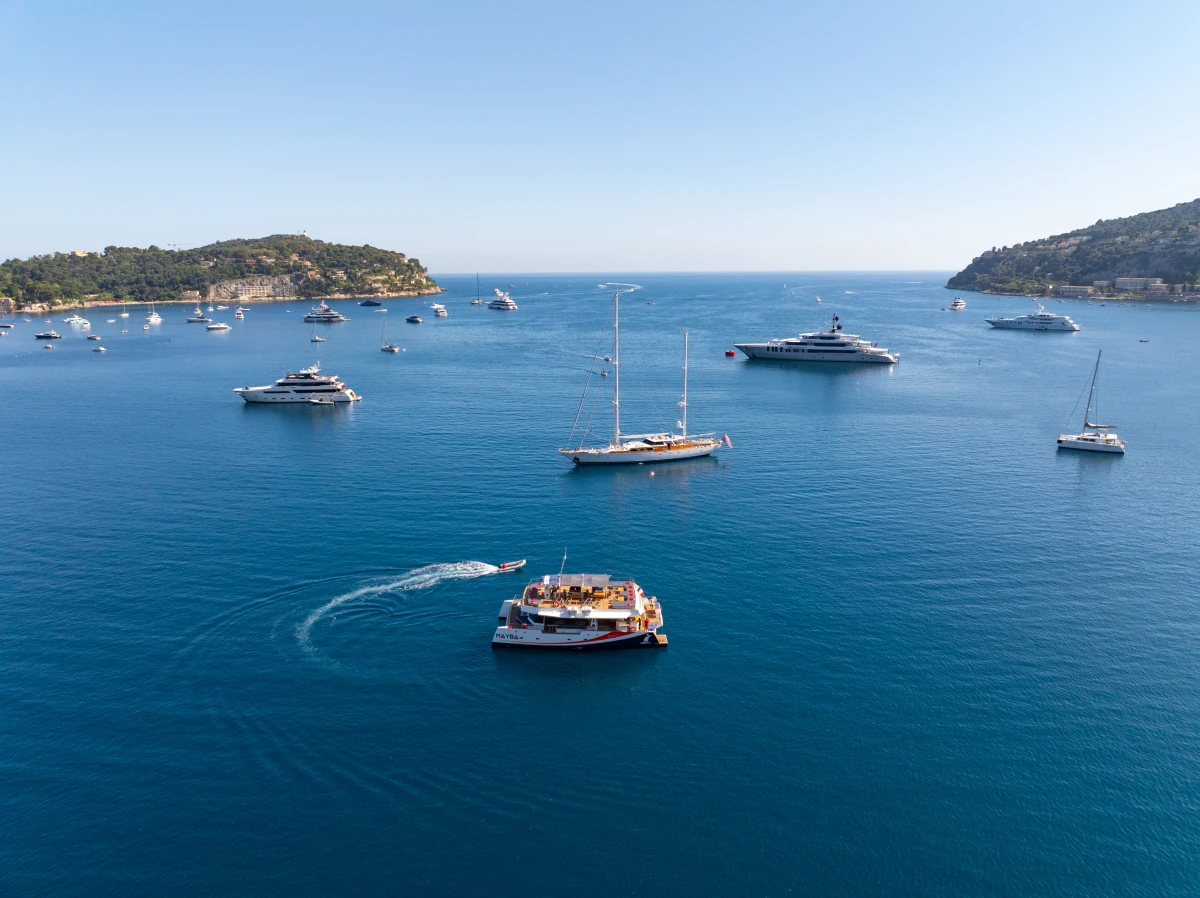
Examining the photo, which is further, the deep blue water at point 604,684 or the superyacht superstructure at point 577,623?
the superyacht superstructure at point 577,623

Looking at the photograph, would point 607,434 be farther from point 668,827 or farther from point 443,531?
point 668,827

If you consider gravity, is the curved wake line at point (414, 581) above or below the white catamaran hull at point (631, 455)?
below

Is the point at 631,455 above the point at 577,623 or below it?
above

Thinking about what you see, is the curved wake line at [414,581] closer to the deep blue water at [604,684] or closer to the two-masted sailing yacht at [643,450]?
the deep blue water at [604,684]

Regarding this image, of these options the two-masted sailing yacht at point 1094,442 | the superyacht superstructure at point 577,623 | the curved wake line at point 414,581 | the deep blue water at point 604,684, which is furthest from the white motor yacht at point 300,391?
the two-masted sailing yacht at point 1094,442

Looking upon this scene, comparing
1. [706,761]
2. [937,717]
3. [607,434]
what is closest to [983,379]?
[607,434]

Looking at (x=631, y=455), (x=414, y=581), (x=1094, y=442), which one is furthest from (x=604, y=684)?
(x=1094, y=442)

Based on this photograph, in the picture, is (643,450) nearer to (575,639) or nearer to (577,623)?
(577,623)
